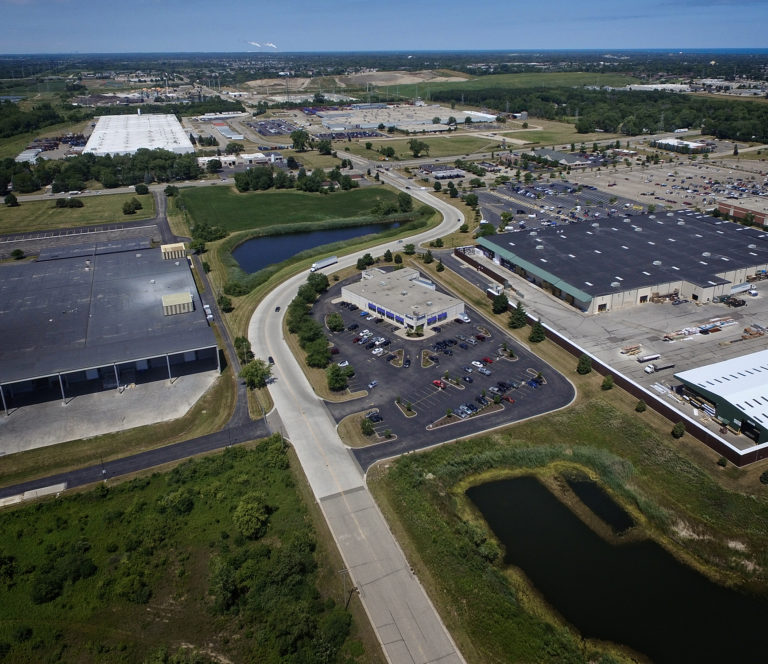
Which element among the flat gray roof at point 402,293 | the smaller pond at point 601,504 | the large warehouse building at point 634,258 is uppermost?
the large warehouse building at point 634,258

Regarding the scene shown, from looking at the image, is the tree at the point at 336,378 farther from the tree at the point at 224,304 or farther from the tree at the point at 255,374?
the tree at the point at 224,304

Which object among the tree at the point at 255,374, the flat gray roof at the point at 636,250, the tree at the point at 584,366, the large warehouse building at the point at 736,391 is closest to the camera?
the large warehouse building at the point at 736,391

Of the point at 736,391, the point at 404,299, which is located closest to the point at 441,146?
the point at 404,299

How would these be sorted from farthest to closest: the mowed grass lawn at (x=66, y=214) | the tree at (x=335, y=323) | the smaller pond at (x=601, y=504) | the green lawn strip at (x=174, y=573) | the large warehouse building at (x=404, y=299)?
the mowed grass lawn at (x=66, y=214) → the large warehouse building at (x=404, y=299) → the tree at (x=335, y=323) → the smaller pond at (x=601, y=504) → the green lawn strip at (x=174, y=573)

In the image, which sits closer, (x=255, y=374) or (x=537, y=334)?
(x=255, y=374)

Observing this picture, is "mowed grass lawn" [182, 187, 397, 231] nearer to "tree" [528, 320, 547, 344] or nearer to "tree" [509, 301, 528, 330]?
"tree" [509, 301, 528, 330]

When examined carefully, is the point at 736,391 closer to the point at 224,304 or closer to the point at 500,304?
the point at 500,304

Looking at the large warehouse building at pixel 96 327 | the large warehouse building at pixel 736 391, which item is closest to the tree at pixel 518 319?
the large warehouse building at pixel 736 391
